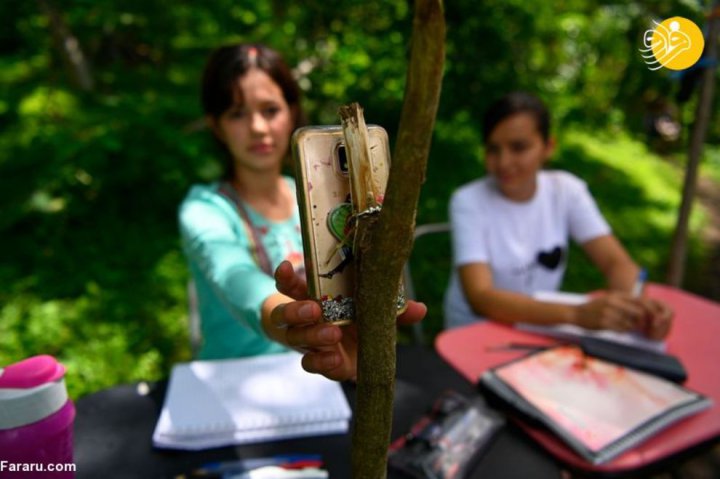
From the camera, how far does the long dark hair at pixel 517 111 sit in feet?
6.60

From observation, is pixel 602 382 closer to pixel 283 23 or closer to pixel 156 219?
pixel 283 23

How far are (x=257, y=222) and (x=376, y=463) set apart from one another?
1090 mm

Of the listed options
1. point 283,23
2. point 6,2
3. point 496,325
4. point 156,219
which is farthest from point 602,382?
point 6,2

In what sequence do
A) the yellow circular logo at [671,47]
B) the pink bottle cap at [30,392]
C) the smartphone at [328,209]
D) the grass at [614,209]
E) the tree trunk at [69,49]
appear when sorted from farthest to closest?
1. the grass at [614,209]
2. the tree trunk at [69,49]
3. the yellow circular logo at [671,47]
4. the pink bottle cap at [30,392]
5. the smartphone at [328,209]

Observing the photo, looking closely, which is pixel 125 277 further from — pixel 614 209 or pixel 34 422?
pixel 614 209

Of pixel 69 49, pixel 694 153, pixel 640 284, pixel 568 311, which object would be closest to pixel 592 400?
pixel 568 311

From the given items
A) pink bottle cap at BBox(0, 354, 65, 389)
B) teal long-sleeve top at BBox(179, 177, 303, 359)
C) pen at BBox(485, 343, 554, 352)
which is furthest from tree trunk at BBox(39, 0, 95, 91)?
pen at BBox(485, 343, 554, 352)

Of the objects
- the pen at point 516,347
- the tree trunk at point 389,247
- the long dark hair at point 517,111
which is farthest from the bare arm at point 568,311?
the tree trunk at point 389,247

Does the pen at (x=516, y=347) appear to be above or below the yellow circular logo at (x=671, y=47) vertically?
below

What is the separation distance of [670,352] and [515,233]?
0.76 m

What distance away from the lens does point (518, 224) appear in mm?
2133

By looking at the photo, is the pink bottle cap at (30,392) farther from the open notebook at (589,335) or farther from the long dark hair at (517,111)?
the long dark hair at (517,111)

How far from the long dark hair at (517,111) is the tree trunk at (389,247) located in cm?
165

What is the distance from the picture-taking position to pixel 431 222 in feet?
13.0
